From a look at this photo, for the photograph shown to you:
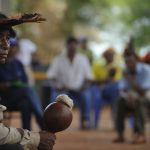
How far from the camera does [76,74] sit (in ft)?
Answer: 52.6

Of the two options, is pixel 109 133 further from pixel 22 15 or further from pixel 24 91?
pixel 22 15

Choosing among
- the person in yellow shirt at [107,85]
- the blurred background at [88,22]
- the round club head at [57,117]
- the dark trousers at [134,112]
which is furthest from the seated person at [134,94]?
the blurred background at [88,22]

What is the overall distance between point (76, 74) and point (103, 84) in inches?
30.2

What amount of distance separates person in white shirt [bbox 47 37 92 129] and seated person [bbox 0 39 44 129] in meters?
4.26

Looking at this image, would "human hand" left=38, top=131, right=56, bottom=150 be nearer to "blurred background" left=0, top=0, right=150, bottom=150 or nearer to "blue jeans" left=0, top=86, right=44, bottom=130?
"blue jeans" left=0, top=86, right=44, bottom=130

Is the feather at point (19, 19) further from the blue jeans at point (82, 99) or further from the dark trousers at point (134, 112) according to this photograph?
the blue jeans at point (82, 99)

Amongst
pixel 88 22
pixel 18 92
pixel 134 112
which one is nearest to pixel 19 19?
pixel 18 92

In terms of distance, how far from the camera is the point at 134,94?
12.8m

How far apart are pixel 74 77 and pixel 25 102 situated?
5065 millimetres

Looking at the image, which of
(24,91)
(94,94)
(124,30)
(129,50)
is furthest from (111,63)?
(124,30)

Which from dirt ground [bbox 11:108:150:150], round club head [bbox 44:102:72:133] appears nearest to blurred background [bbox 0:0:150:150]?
dirt ground [bbox 11:108:150:150]

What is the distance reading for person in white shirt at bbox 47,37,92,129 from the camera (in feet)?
51.8

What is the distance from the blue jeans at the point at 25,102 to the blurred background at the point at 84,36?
4.12ft

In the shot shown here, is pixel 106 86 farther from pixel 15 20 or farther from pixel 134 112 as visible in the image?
pixel 15 20
